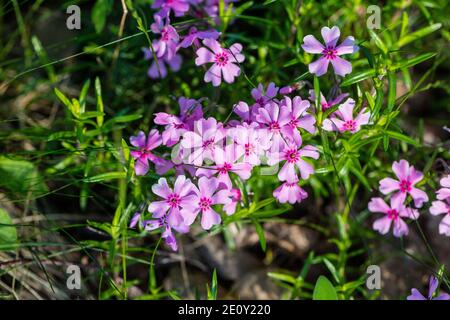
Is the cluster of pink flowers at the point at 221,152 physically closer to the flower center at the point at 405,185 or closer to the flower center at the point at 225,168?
the flower center at the point at 225,168

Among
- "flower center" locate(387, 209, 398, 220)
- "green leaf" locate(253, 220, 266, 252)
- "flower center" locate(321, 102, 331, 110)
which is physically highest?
"flower center" locate(321, 102, 331, 110)

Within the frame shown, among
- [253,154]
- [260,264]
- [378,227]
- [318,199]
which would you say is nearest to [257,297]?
[260,264]

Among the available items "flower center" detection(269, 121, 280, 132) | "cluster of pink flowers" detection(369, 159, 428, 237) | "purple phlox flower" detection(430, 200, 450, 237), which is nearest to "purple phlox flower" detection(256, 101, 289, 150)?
"flower center" detection(269, 121, 280, 132)

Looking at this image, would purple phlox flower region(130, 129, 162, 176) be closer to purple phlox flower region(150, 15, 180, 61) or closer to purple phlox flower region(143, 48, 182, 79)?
purple phlox flower region(150, 15, 180, 61)

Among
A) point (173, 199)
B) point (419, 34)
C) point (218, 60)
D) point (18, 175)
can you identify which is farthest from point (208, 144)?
point (419, 34)

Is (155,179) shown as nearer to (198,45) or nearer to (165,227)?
(165,227)

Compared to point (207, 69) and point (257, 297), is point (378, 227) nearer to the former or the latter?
point (257, 297)

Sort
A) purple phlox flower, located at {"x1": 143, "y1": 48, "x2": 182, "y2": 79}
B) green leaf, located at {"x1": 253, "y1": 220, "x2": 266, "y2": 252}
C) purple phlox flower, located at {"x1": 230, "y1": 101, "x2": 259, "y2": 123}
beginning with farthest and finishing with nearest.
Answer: purple phlox flower, located at {"x1": 143, "y1": 48, "x2": 182, "y2": 79}
green leaf, located at {"x1": 253, "y1": 220, "x2": 266, "y2": 252}
purple phlox flower, located at {"x1": 230, "y1": 101, "x2": 259, "y2": 123}

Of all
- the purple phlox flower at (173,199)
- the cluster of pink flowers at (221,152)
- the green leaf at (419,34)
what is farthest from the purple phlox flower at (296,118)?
the green leaf at (419,34)
